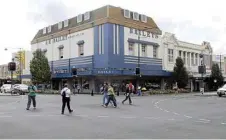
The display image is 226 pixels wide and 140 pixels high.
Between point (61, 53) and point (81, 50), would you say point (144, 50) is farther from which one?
point (61, 53)

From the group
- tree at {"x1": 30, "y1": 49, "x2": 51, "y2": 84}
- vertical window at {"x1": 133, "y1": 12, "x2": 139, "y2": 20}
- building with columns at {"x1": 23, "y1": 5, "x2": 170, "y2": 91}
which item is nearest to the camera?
building with columns at {"x1": 23, "y1": 5, "x2": 170, "y2": 91}

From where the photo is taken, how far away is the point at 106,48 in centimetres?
4712

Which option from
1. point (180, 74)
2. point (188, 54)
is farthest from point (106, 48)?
point (188, 54)

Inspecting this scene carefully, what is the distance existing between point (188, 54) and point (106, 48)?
21950mm

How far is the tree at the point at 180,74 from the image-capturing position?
176ft

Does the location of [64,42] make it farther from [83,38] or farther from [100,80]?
[100,80]

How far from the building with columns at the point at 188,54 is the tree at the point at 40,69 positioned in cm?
1999

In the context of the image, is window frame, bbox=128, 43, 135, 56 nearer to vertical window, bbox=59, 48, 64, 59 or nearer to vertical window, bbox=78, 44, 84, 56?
vertical window, bbox=78, 44, 84, 56

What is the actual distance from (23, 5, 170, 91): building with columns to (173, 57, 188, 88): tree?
2092mm

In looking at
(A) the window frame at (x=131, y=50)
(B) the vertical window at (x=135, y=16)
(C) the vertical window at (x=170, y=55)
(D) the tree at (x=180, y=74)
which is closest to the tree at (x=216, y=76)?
(C) the vertical window at (x=170, y=55)

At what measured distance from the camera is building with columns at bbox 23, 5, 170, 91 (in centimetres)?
4778

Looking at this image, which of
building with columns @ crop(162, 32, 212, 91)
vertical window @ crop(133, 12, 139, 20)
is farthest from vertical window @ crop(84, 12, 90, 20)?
building with columns @ crop(162, 32, 212, 91)

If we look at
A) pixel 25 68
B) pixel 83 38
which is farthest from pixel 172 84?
pixel 25 68

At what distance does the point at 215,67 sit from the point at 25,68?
3884 cm
